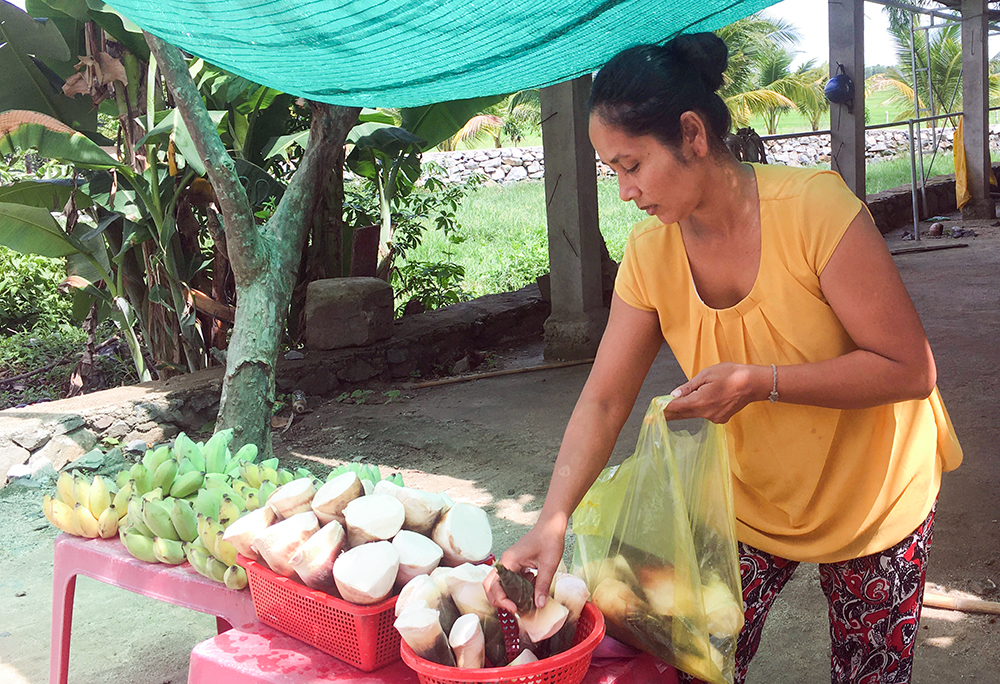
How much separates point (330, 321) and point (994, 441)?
13.4 feet

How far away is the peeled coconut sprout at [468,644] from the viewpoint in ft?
3.81

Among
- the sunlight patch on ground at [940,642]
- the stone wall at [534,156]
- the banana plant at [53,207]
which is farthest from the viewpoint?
the stone wall at [534,156]

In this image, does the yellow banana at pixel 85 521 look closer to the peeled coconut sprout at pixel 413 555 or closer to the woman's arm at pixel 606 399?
the peeled coconut sprout at pixel 413 555

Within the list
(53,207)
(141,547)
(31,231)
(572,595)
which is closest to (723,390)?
(572,595)

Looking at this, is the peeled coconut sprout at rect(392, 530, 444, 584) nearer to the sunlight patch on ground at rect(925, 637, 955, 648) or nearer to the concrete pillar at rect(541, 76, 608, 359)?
the sunlight patch on ground at rect(925, 637, 955, 648)

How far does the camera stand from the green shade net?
2.11 m

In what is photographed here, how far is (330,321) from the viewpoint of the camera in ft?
19.6

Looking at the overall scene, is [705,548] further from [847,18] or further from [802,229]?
[847,18]

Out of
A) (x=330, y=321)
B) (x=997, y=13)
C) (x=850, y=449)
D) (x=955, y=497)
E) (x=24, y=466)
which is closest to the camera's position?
(x=850, y=449)

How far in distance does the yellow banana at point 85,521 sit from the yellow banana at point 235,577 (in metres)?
0.48

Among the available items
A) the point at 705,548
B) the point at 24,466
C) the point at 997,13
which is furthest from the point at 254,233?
the point at 997,13

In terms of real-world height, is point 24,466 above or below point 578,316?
below

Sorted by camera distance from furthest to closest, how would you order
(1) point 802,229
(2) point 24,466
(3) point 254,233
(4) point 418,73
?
(2) point 24,466 → (3) point 254,233 → (4) point 418,73 → (1) point 802,229

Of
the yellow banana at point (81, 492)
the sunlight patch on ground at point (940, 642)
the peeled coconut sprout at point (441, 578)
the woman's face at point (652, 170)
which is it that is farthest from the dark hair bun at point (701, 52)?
the sunlight patch on ground at point (940, 642)
